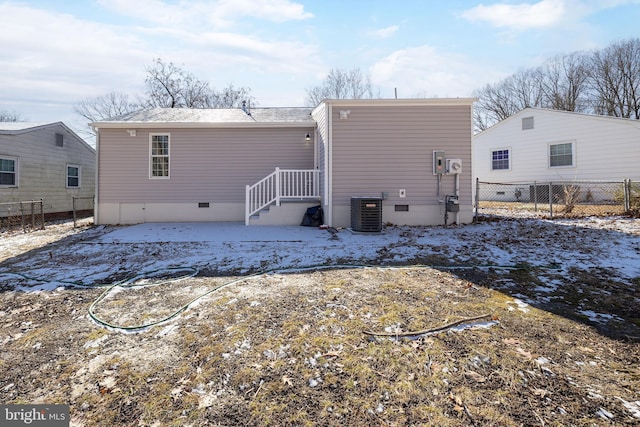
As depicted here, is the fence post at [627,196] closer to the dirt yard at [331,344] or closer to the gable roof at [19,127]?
the dirt yard at [331,344]

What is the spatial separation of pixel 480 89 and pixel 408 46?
24275 mm

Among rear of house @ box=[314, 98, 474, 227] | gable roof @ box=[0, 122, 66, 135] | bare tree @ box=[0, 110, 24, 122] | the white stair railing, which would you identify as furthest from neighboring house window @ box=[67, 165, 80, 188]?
bare tree @ box=[0, 110, 24, 122]

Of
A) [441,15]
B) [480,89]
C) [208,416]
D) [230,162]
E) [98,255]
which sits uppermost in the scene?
[480,89]

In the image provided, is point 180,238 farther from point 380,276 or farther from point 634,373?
point 634,373

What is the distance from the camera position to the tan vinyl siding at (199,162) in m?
9.30

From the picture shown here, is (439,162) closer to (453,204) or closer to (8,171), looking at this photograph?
(453,204)

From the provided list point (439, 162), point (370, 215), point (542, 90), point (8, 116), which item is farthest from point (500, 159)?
point (8, 116)

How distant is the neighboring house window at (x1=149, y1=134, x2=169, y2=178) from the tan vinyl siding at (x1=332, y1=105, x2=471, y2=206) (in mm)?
5451

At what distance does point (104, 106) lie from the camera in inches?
982

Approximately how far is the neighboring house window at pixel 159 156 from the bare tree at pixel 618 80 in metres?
29.7

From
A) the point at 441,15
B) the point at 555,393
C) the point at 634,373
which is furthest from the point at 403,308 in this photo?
the point at 441,15

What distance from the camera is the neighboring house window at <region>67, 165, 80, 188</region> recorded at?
42.8ft

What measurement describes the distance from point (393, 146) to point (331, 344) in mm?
6579

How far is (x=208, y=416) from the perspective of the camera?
1.77 metres
